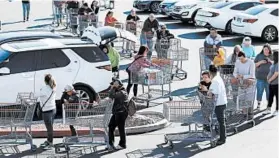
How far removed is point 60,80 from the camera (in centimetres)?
1358

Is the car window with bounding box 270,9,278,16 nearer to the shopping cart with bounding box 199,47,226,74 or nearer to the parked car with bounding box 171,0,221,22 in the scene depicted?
the parked car with bounding box 171,0,221,22

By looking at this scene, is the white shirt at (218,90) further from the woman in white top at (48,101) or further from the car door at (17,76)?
the car door at (17,76)

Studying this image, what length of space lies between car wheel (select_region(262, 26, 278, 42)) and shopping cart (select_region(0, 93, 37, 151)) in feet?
44.1

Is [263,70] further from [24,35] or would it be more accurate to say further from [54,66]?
[24,35]

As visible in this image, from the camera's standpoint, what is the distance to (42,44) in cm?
1380

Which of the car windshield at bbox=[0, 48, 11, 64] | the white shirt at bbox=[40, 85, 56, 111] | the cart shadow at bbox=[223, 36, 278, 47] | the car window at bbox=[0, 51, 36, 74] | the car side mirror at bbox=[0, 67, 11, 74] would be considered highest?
the car windshield at bbox=[0, 48, 11, 64]

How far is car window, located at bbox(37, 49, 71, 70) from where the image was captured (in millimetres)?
13516

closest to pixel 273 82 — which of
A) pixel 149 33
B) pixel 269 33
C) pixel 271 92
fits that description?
pixel 271 92

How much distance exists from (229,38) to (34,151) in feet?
48.3

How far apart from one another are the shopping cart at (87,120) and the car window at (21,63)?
7.00 ft

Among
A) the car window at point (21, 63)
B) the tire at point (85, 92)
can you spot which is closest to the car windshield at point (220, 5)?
Result: the tire at point (85, 92)

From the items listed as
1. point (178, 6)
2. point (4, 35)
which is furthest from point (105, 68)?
point (178, 6)

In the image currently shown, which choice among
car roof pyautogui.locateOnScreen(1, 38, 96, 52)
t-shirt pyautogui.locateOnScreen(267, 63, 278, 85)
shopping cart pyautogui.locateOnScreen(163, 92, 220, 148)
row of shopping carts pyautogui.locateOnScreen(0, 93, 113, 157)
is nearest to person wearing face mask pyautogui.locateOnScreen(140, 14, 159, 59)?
car roof pyautogui.locateOnScreen(1, 38, 96, 52)

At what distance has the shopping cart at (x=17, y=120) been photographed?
1136 cm
